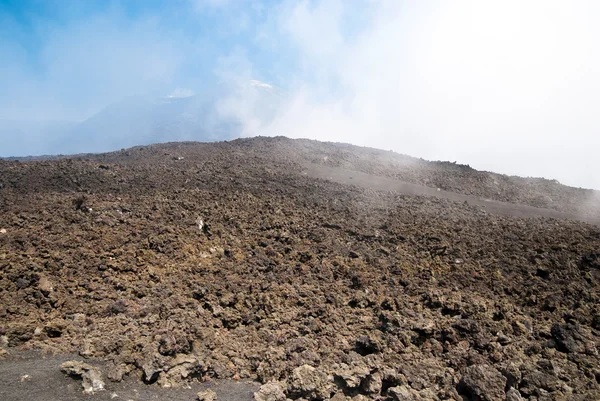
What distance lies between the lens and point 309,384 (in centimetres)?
433

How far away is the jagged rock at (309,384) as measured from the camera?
4.26 meters

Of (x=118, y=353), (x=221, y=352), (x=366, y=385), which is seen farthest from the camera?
(x=221, y=352)

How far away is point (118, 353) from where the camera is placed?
476 centimetres

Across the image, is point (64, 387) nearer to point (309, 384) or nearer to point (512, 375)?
point (309, 384)

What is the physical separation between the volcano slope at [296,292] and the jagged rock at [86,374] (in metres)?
0.17

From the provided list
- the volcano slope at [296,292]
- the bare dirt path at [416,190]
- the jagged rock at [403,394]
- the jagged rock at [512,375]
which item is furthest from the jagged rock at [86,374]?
the bare dirt path at [416,190]

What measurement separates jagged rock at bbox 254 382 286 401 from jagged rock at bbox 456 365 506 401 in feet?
7.89

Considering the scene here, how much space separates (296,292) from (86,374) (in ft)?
12.2

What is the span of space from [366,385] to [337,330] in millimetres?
1380

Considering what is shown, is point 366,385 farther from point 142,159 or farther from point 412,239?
point 142,159

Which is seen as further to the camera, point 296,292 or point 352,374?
point 296,292

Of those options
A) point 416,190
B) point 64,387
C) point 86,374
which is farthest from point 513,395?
point 416,190

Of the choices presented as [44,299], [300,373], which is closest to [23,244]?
[44,299]

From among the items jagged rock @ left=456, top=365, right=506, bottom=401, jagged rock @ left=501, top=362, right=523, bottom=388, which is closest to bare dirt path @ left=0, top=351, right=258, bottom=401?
jagged rock @ left=456, top=365, right=506, bottom=401
